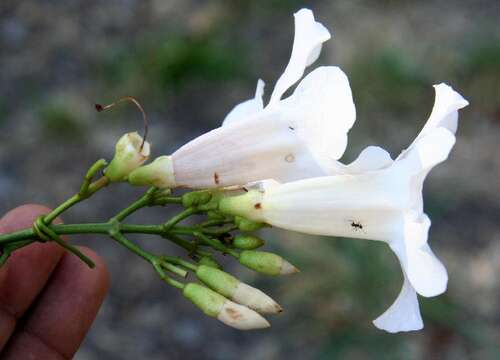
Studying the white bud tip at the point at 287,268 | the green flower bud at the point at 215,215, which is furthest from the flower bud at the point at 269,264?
the green flower bud at the point at 215,215

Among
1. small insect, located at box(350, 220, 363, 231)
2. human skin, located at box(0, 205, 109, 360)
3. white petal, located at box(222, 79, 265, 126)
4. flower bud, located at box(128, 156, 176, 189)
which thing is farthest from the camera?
human skin, located at box(0, 205, 109, 360)

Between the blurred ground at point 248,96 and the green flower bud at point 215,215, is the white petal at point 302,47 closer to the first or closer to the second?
the green flower bud at point 215,215

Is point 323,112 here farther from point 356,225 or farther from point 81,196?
point 81,196

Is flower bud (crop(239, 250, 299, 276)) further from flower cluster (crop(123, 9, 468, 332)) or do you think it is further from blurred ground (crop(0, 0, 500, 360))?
blurred ground (crop(0, 0, 500, 360))

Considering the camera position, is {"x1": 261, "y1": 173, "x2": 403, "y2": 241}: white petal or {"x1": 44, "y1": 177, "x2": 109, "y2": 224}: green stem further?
{"x1": 44, "y1": 177, "x2": 109, "y2": 224}: green stem

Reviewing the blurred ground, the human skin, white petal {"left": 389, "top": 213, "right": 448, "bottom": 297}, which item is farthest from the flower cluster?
the blurred ground

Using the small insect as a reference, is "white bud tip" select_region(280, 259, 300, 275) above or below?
below
